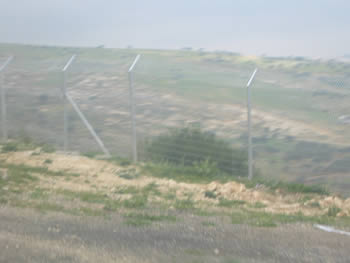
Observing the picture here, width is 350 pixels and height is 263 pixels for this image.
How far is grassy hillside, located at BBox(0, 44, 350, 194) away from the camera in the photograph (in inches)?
401

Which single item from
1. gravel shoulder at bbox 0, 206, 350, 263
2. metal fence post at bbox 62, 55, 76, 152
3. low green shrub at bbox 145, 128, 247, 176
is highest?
metal fence post at bbox 62, 55, 76, 152

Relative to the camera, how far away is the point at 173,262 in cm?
486

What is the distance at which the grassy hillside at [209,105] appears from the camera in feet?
33.4

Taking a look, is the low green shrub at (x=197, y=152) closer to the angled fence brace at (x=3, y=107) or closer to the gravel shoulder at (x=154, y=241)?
the angled fence brace at (x=3, y=107)

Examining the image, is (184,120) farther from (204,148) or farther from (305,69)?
(305,69)

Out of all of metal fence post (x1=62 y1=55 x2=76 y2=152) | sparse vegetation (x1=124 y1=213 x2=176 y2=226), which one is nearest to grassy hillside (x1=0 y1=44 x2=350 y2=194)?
metal fence post (x1=62 y1=55 x2=76 y2=152)

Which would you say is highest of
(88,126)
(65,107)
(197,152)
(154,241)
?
(65,107)

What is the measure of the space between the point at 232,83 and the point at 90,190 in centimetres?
369

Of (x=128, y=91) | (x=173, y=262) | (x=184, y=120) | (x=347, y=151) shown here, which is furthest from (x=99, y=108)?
(x=173, y=262)

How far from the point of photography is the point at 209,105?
11.8 metres

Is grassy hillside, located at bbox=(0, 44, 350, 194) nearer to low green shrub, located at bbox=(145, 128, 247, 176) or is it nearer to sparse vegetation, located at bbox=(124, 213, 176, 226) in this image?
low green shrub, located at bbox=(145, 128, 247, 176)

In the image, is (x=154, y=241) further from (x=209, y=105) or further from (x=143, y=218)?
(x=209, y=105)

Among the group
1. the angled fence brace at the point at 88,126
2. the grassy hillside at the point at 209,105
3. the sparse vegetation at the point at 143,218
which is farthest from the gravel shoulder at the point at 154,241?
the angled fence brace at the point at 88,126

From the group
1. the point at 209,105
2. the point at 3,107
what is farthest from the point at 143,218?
the point at 3,107
